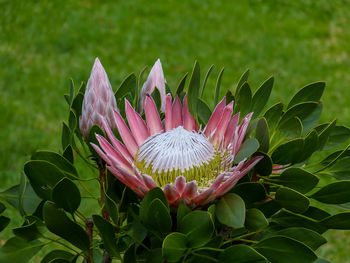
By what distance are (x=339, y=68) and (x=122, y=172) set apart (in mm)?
5348

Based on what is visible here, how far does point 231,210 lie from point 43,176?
0.40 meters

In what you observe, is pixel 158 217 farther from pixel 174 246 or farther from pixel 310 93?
pixel 310 93

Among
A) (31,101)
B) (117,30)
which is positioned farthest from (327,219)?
(117,30)

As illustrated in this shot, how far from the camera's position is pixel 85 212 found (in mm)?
3922

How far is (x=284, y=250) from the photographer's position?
1156 mm

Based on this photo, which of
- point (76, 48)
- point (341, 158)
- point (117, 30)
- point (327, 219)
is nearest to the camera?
point (327, 219)

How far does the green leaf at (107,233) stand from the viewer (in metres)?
1.13

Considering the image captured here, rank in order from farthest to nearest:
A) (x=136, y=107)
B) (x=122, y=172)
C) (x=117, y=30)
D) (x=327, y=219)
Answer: (x=117, y=30)
(x=136, y=107)
(x=327, y=219)
(x=122, y=172)

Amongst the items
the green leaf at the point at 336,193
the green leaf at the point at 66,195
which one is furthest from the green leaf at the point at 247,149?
the green leaf at the point at 66,195

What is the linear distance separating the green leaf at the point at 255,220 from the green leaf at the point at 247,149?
104mm

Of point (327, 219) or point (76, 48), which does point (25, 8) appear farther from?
point (327, 219)

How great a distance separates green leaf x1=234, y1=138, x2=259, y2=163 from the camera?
112 centimetres

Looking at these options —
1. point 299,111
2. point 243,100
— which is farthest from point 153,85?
point 299,111

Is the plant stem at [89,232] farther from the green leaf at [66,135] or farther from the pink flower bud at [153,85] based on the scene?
the pink flower bud at [153,85]
